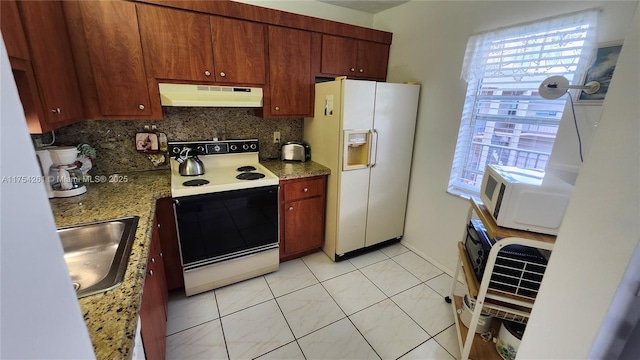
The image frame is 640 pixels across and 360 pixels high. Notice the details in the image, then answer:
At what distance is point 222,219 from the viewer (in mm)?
1952

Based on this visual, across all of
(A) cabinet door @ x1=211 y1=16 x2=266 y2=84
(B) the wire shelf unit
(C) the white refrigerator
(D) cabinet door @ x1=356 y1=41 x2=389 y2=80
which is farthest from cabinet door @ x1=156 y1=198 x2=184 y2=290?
(D) cabinet door @ x1=356 y1=41 x2=389 y2=80

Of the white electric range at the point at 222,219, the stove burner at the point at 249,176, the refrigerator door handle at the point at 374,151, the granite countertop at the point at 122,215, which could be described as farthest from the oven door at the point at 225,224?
the refrigerator door handle at the point at 374,151

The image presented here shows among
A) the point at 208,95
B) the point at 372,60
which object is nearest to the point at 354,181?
the point at 372,60

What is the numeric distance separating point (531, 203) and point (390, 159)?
132 centimetres

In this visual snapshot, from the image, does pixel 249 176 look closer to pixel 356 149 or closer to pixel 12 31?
pixel 356 149

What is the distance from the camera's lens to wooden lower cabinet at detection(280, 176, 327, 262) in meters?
2.28

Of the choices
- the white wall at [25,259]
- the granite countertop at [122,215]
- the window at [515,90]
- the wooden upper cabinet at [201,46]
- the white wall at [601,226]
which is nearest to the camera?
the white wall at [25,259]

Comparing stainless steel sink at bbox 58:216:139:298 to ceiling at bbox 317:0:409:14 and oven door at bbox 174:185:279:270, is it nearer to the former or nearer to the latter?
oven door at bbox 174:185:279:270

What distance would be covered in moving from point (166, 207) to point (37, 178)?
5.33ft

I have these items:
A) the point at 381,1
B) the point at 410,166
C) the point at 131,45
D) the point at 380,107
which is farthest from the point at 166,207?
the point at 381,1

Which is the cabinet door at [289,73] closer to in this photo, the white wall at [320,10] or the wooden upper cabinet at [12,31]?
the white wall at [320,10]

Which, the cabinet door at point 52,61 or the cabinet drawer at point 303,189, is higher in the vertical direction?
the cabinet door at point 52,61

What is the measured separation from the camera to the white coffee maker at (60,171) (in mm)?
1534

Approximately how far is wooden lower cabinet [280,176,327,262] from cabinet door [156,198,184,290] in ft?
2.69
